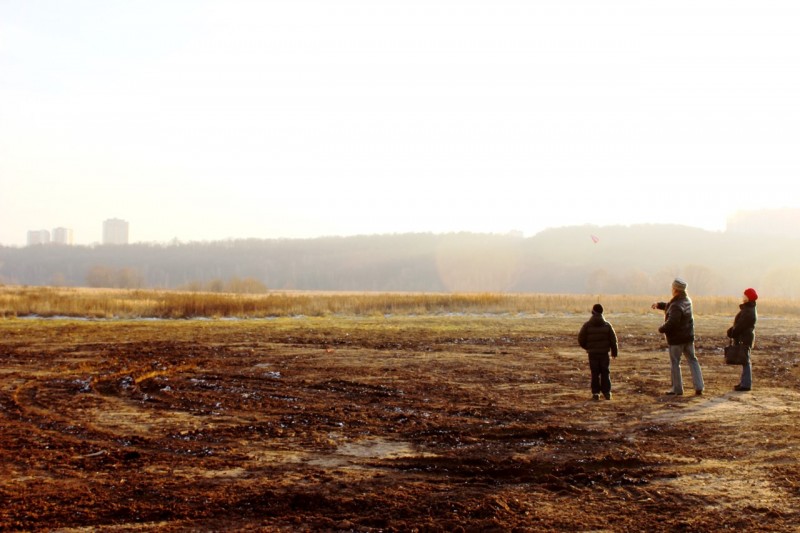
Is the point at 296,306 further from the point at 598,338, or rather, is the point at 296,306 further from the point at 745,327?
the point at 745,327

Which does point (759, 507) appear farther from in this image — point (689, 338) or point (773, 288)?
point (773, 288)

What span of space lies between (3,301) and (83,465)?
115 feet

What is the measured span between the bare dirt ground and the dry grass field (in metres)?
0.03

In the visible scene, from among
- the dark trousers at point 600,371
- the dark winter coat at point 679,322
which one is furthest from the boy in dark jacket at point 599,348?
the dark winter coat at point 679,322

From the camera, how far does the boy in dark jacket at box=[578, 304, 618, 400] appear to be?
11.9 m

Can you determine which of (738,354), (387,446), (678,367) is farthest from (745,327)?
(387,446)

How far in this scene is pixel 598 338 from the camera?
12.0 metres

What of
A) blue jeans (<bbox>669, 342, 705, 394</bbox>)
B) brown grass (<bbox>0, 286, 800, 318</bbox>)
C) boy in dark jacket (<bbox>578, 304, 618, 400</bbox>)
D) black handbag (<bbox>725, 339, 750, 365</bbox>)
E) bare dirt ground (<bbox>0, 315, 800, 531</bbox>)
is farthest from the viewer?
brown grass (<bbox>0, 286, 800, 318</bbox>)

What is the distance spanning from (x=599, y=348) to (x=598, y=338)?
165 millimetres

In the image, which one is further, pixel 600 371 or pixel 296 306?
pixel 296 306

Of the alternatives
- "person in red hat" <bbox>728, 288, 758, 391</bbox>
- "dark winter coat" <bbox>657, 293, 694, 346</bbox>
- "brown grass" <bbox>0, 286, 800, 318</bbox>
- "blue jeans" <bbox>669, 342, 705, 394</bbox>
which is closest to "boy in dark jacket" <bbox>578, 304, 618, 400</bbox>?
"dark winter coat" <bbox>657, 293, 694, 346</bbox>

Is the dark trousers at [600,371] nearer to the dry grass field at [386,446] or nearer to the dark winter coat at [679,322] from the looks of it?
the dry grass field at [386,446]

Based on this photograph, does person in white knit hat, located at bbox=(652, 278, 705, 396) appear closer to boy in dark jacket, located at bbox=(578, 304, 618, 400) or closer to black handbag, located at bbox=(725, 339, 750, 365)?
black handbag, located at bbox=(725, 339, 750, 365)

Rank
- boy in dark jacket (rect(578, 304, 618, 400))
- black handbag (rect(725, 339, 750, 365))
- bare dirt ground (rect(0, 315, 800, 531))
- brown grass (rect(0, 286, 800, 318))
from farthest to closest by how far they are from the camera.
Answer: brown grass (rect(0, 286, 800, 318)) → black handbag (rect(725, 339, 750, 365)) → boy in dark jacket (rect(578, 304, 618, 400)) → bare dirt ground (rect(0, 315, 800, 531))
